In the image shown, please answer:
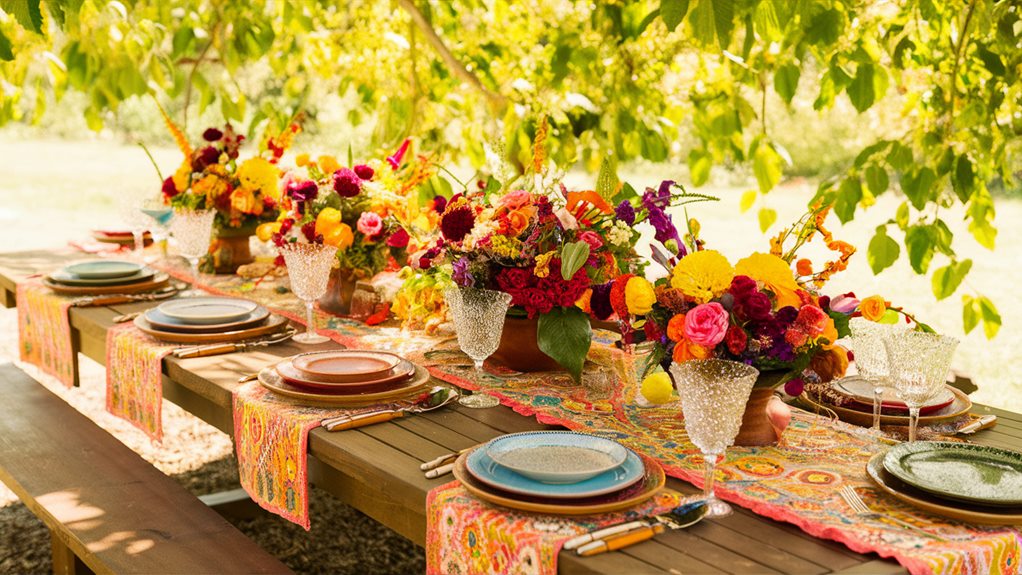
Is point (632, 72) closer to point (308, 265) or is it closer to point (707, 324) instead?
point (308, 265)

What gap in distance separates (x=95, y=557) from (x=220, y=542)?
0.81 feet

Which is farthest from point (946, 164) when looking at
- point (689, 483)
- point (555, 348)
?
point (689, 483)

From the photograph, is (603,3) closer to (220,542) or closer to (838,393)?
(838,393)

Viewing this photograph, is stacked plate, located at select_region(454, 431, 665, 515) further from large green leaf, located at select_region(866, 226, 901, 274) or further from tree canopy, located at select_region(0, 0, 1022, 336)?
large green leaf, located at select_region(866, 226, 901, 274)

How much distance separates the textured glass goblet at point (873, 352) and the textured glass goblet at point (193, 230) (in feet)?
6.26

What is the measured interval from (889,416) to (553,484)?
2.70 ft

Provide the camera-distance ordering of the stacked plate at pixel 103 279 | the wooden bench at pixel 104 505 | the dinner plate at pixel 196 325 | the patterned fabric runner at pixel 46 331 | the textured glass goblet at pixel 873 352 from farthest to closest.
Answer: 1. the stacked plate at pixel 103 279
2. the patterned fabric runner at pixel 46 331
3. the dinner plate at pixel 196 325
4. the wooden bench at pixel 104 505
5. the textured glass goblet at pixel 873 352

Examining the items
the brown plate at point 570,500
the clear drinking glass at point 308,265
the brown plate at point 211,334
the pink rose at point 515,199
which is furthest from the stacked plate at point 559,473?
the brown plate at point 211,334

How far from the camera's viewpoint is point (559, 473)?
5.09ft

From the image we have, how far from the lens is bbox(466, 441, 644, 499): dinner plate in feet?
5.02

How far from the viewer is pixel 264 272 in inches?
131

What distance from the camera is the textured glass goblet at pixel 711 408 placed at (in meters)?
1.54

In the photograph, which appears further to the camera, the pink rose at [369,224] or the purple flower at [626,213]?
the pink rose at [369,224]

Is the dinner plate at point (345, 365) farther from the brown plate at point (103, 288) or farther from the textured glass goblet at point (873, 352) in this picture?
the brown plate at point (103, 288)
